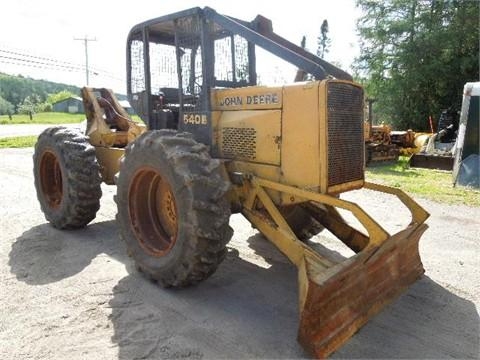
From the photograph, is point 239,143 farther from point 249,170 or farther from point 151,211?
point 151,211

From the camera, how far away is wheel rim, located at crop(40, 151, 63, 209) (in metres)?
6.32

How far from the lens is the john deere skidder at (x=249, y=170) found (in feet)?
11.3

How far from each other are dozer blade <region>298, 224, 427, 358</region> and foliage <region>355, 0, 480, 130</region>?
22176 millimetres

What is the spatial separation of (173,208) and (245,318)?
1329mm

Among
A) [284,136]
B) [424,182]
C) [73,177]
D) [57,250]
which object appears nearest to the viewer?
[284,136]

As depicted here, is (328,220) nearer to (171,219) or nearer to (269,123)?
(269,123)

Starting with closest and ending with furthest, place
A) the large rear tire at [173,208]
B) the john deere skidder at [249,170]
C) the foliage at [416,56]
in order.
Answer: the john deere skidder at [249,170], the large rear tire at [173,208], the foliage at [416,56]

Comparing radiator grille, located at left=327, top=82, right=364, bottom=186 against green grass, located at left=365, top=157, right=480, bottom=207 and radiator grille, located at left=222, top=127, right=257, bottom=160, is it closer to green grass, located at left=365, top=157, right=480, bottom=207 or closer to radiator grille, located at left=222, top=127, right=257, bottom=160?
radiator grille, located at left=222, top=127, right=257, bottom=160

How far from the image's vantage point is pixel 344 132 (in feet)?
12.6

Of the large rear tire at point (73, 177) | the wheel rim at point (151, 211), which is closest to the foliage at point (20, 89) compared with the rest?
the large rear tire at point (73, 177)

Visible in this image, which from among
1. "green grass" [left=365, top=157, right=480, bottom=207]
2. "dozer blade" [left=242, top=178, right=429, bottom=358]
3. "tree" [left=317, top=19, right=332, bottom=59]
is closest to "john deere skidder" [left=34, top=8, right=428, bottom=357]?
"dozer blade" [left=242, top=178, right=429, bottom=358]

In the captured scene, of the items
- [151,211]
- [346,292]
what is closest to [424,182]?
[151,211]

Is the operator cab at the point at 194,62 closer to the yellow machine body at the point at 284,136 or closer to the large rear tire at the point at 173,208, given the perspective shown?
the yellow machine body at the point at 284,136

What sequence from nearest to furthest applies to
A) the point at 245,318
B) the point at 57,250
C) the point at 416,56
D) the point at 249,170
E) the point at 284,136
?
the point at 245,318 < the point at 284,136 < the point at 249,170 < the point at 57,250 < the point at 416,56
